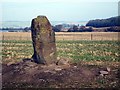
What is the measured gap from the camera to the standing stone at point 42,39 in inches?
617

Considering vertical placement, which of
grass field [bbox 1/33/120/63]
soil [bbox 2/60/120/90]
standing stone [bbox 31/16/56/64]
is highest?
standing stone [bbox 31/16/56/64]

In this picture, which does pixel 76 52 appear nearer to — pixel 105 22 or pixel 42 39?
pixel 42 39

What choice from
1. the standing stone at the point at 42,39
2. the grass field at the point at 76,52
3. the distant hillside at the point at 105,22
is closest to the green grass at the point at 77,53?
the grass field at the point at 76,52

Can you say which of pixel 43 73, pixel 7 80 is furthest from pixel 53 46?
pixel 7 80

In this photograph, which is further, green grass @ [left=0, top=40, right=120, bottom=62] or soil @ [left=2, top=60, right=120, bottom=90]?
green grass @ [left=0, top=40, right=120, bottom=62]

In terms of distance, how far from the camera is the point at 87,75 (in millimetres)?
14609

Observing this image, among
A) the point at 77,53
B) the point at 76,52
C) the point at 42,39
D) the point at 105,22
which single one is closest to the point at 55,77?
the point at 42,39

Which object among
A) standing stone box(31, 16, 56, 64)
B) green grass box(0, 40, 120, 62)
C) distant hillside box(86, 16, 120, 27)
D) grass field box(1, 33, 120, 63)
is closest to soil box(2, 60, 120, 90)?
standing stone box(31, 16, 56, 64)

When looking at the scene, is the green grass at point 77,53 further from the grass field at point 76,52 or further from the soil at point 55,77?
the soil at point 55,77

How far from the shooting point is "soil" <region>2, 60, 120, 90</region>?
13211 millimetres

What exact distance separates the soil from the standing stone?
0.45 m

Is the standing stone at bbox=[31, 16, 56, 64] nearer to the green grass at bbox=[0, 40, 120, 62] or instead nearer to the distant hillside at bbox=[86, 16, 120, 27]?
the green grass at bbox=[0, 40, 120, 62]

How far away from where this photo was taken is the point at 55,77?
46.0ft

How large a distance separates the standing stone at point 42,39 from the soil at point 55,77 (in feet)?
1.46
